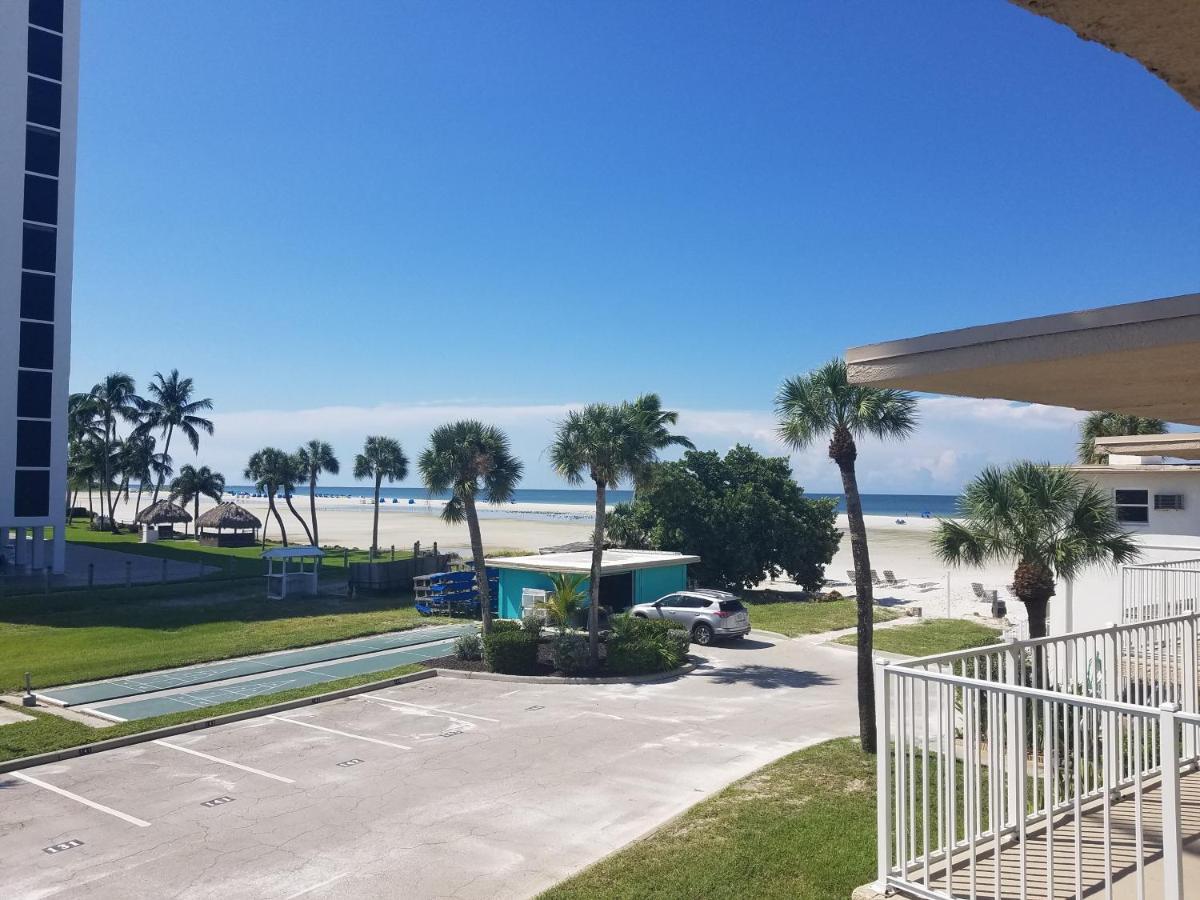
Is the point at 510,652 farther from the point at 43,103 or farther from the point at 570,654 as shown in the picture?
the point at 43,103

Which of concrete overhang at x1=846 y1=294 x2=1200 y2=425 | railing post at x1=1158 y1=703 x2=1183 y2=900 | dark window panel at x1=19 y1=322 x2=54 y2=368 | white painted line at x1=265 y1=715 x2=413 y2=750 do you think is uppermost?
dark window panel at x1=19 y1=322 x2=54 y2=368

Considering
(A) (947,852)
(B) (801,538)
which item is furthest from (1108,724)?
(B) (801,538)

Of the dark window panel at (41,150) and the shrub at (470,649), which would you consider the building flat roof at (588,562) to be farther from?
the dark window panel at (41,150)

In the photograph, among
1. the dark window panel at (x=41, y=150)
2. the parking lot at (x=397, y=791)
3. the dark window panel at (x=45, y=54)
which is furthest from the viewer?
the dark window panel at (x=45, y=54)

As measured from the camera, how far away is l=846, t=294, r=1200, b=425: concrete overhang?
16.2 feet

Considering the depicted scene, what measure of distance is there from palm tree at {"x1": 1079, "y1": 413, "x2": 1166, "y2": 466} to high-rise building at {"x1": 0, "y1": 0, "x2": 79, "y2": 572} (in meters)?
47.3

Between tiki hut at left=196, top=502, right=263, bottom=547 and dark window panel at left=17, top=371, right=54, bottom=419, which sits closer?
dark window panel at left=17, top=371, right=54, bottom=419

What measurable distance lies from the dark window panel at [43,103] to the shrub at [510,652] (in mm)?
40558

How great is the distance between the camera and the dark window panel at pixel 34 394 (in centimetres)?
4241

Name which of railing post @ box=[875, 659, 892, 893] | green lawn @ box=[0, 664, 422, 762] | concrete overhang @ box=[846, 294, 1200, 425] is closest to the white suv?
green lawn @ box=[0, 664, 422, 762]

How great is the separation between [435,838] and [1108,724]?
324 inches

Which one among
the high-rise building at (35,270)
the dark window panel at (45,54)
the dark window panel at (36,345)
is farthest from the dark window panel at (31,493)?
the dark window panel at (45,54)

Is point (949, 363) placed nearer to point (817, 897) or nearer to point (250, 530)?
point (817, 897)

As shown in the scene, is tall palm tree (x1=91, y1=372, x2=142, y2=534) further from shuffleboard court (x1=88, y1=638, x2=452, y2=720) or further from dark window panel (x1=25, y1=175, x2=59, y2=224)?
shuffleboard court (x1=88, y1=638, x2=452, y2=720)
